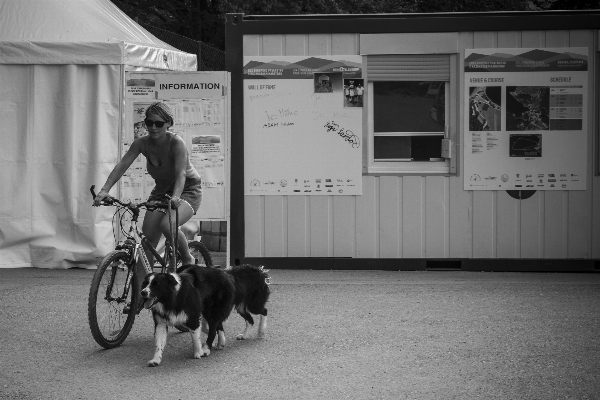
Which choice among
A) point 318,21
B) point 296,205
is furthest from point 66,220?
point 318,21

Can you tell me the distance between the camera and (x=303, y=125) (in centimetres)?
1194

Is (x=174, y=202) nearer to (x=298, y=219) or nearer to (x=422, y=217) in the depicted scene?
(x=298, y=219)

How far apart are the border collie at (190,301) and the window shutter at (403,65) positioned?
16.5 ft

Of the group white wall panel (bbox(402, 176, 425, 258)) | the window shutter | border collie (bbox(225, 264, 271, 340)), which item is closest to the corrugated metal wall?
white wall panel (bbox(402, 176, 425, 258))

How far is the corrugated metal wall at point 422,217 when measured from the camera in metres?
11.9

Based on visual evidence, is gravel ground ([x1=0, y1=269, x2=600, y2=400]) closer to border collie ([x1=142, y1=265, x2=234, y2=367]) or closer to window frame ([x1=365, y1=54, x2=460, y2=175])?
border collie ([x1=142, y1=265, x2=234, y2=367])

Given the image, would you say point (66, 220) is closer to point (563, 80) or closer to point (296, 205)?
point (296, 205)

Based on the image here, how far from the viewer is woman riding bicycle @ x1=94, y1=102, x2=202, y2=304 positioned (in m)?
7.71

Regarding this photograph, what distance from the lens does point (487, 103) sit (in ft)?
38.9

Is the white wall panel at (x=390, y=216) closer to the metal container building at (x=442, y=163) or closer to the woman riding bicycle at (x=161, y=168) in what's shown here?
the metal container building at (x=442, y=163)

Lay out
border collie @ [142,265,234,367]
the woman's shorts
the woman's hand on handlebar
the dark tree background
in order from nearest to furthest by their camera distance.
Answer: border collie @ [142,265,234,367]
the woman's hand on handlebar
the woman's shorts
the dark tree background

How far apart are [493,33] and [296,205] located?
2894 mm

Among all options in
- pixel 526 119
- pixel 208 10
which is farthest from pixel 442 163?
pixel 208 10

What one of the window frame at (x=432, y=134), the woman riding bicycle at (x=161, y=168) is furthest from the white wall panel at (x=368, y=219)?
the woman riding bicycle at (x=161, y=168)
